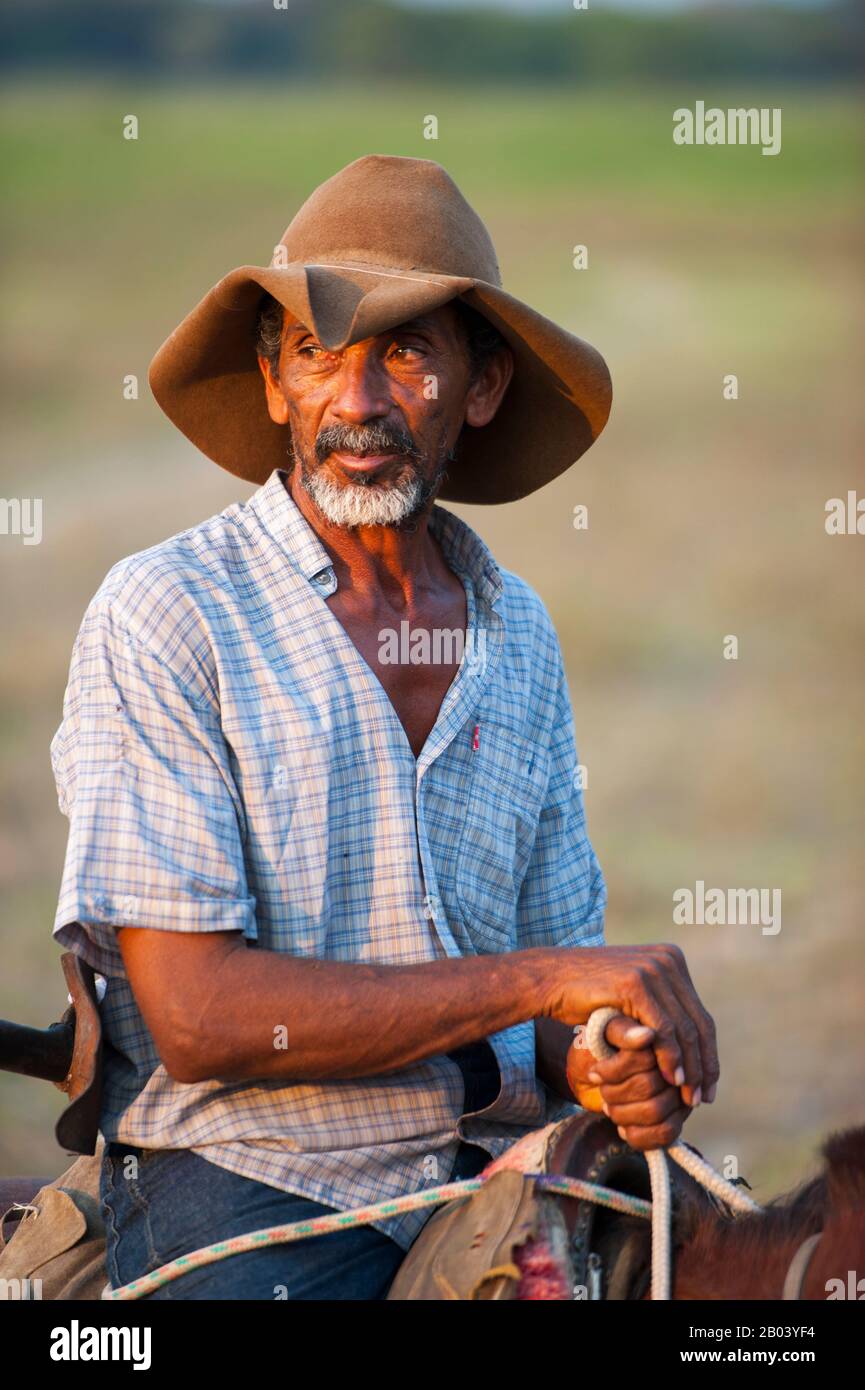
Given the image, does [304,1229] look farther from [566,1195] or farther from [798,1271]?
[798,1271]

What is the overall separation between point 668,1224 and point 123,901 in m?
0.89

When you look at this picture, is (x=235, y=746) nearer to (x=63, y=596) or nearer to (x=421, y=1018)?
(x=421, y=1018)

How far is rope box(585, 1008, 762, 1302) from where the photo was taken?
2361 millimetres

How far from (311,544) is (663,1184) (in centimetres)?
121

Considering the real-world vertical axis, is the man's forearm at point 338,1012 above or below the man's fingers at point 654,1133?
A: above

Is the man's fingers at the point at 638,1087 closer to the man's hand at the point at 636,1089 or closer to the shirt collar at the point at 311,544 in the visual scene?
the man's hand at the point at 636,1089

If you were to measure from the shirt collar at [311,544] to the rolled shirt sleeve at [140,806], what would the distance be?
373 mm

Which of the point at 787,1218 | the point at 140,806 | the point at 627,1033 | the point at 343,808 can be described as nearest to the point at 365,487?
the point at 343,808

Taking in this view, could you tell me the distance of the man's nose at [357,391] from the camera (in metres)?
3.00

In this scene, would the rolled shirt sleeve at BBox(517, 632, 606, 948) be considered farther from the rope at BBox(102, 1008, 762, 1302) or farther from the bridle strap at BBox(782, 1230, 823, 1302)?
the bridle strap at BBox(782, 1230, 823, 1302)

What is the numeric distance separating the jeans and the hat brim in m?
1.34

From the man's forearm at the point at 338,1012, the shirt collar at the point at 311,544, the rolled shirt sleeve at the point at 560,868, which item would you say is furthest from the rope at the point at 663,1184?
the shirt collar at the point at 311,544

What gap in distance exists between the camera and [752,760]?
11055 millimetres

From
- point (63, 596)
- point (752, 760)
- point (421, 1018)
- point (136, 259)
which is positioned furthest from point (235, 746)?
point (136, 259)
